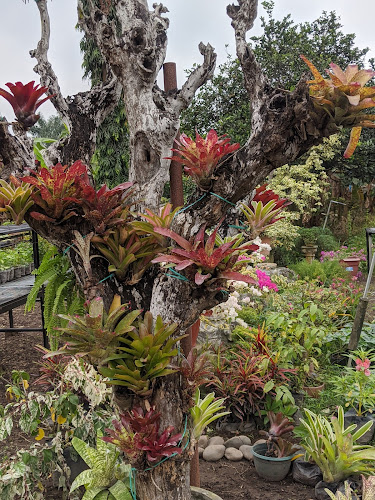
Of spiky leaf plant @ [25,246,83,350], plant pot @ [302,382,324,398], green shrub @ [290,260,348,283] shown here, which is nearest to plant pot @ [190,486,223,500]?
spiky leaf plant @ [25,246,83,350]

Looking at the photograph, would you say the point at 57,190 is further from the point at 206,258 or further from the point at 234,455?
the point at 234,455

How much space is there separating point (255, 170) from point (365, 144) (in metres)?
9.51

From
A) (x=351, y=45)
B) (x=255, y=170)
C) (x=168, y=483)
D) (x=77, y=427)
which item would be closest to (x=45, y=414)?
(x=77, y=427)

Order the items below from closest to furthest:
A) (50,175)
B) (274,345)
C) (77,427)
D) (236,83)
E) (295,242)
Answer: (50,175) → (77,427) → (274,345) → (236,83) → (295,242)

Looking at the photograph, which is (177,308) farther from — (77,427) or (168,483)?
(77,427)

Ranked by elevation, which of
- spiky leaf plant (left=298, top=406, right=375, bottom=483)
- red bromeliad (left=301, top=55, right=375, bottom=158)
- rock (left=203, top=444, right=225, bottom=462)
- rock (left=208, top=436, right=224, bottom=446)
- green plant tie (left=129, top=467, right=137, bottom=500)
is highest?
red bromeliad (left=301, top=55, right=375, bottom=158)

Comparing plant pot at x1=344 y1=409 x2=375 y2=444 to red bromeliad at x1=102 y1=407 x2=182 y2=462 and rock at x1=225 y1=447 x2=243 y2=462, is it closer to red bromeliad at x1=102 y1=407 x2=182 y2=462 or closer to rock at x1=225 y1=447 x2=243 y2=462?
rock at x1=225 y1=447 x2=243 y2=462

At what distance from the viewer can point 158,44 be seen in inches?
76.0

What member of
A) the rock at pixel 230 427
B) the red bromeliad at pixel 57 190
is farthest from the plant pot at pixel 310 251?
the red bromeliad at pixel 57 190

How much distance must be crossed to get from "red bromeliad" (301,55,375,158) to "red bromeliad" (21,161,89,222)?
0.71m

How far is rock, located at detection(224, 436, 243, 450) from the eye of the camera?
10.9ft

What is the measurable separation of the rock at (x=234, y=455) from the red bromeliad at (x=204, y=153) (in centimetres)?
234

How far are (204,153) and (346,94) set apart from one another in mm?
402

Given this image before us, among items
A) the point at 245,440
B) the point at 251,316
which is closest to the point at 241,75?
the point at 251,316
